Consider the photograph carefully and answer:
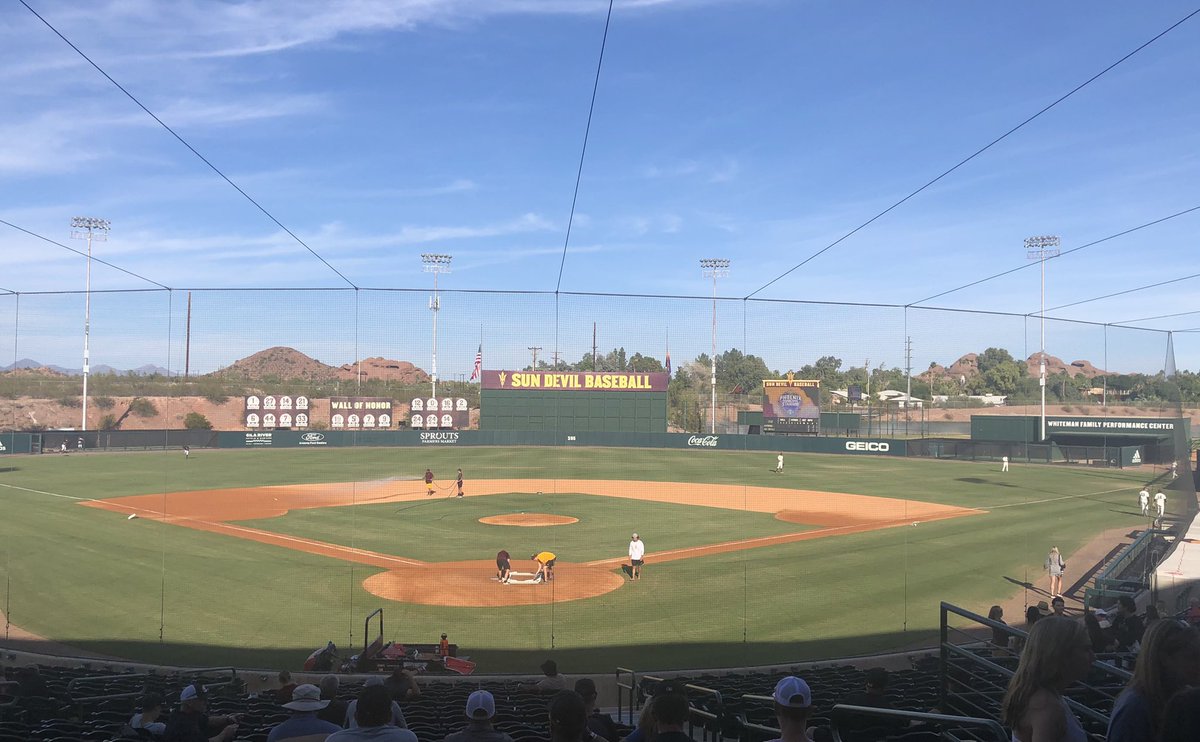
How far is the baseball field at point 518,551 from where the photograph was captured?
1473 centimetres

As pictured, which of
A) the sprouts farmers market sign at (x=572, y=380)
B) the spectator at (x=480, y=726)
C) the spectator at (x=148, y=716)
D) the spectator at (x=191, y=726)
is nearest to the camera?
the spectator at (x=480, y=726)

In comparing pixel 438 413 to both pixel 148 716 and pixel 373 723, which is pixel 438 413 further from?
pixel 373 723

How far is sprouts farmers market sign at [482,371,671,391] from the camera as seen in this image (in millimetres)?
20672

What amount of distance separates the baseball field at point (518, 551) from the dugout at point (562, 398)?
183 centimetres

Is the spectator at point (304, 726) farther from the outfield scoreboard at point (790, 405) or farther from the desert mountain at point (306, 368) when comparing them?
the outfield scoreboard at point (790, 405)

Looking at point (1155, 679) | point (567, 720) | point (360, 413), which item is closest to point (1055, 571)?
point (1155, 679)

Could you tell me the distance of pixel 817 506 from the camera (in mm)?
31766

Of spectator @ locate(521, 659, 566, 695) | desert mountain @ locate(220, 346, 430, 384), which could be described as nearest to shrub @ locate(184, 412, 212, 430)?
desert mountain @ locate(220, 346, 430, 384)

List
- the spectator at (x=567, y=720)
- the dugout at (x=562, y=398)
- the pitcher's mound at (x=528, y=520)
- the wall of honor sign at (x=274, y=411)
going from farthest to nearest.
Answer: the pitcher's mound at (x=528, y=520)
the dugout at (x=562, y=398)
the wall of honor sign at (x=274, y=411)
the spectator at (x=567, y=720)

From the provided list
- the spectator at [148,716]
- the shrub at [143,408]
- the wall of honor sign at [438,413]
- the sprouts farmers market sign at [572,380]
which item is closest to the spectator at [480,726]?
the spectator at [148,716]

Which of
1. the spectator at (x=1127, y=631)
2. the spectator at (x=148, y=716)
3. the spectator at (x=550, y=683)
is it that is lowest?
the spectator at (x=550, y=683)

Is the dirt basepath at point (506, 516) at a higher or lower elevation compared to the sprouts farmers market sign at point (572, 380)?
lower

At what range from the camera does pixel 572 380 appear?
21953mm

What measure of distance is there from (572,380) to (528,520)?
793cm
